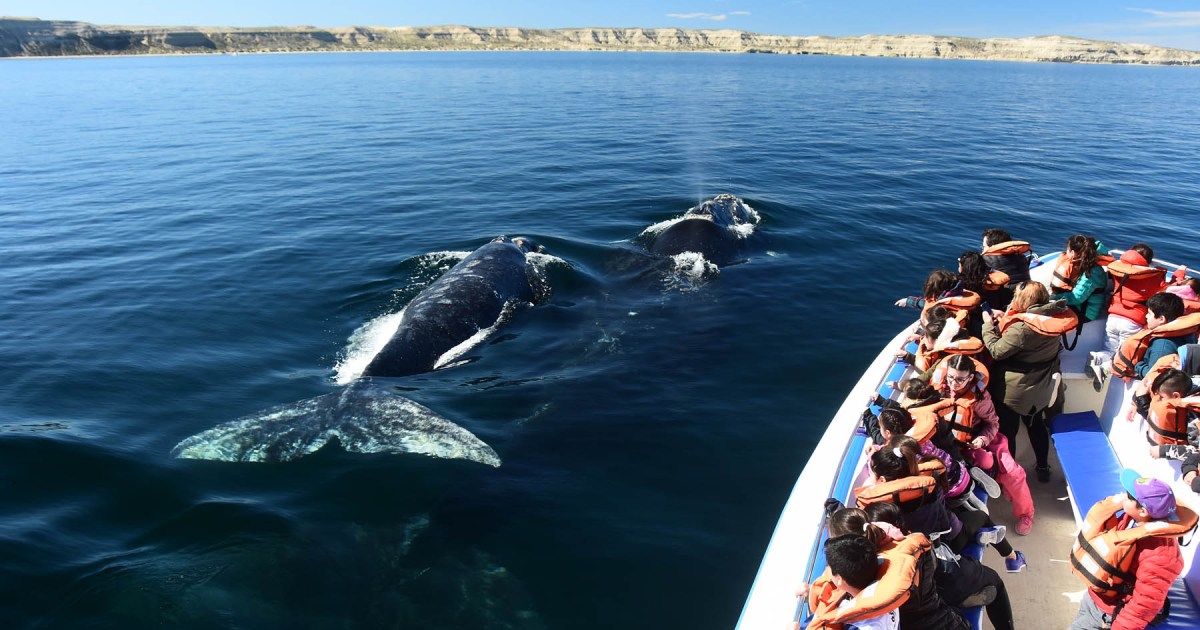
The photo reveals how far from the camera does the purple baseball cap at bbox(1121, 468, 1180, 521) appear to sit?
529 centimetres

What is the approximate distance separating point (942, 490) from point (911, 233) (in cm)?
1828

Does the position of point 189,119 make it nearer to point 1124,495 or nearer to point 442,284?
point 442,284

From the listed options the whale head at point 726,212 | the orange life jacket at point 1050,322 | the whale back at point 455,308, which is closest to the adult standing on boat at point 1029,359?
the orange life jacket at point 1050,322

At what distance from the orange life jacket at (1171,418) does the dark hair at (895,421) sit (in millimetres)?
2760

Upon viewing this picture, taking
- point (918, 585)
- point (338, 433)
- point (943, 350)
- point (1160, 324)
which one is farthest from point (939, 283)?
point (338, 433)

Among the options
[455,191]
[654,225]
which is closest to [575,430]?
[654,225]

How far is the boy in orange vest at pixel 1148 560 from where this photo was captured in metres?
5.32

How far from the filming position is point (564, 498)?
9336 mm

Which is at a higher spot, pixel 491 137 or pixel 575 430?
pixel 491 137

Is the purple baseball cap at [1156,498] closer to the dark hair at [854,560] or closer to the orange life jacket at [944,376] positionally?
the orange life jacket at [944,376]

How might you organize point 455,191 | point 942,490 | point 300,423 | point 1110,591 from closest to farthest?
point 1110,591 → point 942,490 → point 300,423 → point 455,191

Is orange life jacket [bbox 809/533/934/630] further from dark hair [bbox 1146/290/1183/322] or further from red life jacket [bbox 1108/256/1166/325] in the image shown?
red life jacket [bbox 1108/256/1166/325]

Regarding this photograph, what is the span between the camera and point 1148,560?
5453 millimetres

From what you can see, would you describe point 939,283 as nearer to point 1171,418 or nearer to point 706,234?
point 1171,418
